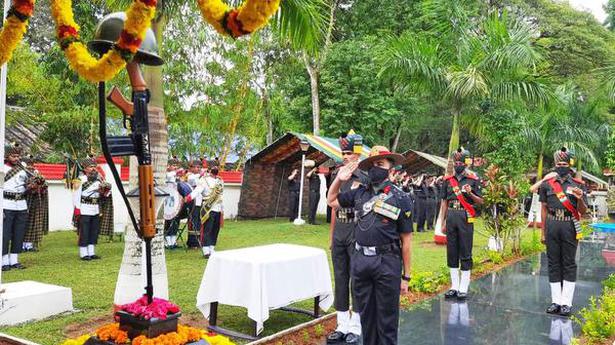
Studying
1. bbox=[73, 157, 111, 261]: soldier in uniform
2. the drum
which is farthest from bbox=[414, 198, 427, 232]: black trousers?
bbox=[73, 157, 111, 261]: soldier in uniform

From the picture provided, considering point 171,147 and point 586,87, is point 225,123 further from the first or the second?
point 586,87

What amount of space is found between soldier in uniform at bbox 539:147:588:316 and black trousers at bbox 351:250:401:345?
3380 millimetres

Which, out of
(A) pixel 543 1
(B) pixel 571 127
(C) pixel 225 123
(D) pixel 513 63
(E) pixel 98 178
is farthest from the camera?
(A) pixel 543 1

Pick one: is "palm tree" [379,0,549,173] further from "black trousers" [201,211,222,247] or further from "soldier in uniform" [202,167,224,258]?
"black trousers" [201,211,222,247]

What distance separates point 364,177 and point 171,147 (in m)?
17.6

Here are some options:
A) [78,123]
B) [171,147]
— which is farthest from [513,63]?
[171,147]

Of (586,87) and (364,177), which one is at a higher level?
(586,87)

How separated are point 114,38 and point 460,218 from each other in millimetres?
6088

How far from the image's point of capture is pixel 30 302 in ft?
20.9

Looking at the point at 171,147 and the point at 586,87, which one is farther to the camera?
the point at 586,87

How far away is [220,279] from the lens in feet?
19.3

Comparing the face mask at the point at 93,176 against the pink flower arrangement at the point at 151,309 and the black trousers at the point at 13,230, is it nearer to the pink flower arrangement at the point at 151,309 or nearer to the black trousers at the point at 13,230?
the black trousers at the point at 13,230

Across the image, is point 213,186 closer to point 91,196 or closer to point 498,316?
point 91,196

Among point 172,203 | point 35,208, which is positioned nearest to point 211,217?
point 172,203
